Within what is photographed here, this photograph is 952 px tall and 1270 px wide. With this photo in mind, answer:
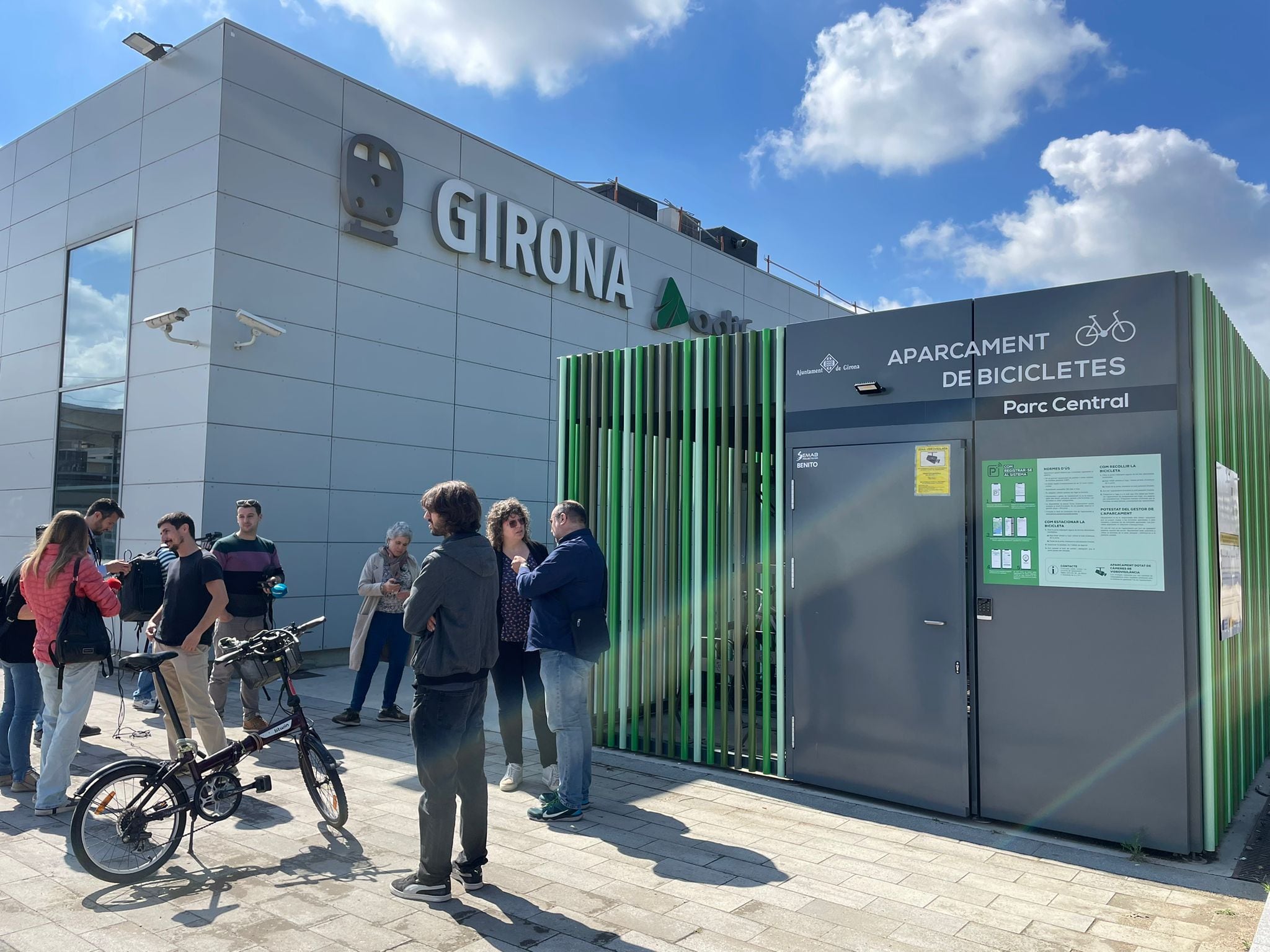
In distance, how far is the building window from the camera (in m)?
11.8

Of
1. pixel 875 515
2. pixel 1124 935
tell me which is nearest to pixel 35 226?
pixel 875 515

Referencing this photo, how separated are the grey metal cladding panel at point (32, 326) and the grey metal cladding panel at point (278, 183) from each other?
4265mm

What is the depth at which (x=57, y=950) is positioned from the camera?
3.53 meters

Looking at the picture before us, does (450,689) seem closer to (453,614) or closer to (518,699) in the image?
(453,614)

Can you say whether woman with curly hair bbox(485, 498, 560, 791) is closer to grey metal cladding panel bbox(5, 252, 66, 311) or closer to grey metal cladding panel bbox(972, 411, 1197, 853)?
grey metal cladding panel bbox(972, 411, 1197, 853)

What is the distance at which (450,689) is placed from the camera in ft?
13.6

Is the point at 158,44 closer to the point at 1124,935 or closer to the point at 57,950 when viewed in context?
the point at 57,950

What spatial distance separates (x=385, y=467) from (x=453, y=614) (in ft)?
28.0

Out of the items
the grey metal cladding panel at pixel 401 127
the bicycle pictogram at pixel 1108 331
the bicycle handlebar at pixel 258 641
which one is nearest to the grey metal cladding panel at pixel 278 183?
the grey metal cladding panel at pixel 401 127

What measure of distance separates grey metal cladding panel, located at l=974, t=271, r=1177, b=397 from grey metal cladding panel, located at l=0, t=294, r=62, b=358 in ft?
42.5

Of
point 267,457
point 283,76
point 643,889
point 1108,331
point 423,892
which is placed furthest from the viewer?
point 283,76

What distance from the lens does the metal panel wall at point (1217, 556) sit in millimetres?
4711

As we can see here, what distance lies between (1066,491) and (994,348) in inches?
37.1

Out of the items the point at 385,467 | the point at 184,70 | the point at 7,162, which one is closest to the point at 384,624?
the point at 385,467
